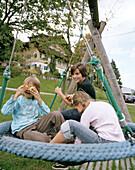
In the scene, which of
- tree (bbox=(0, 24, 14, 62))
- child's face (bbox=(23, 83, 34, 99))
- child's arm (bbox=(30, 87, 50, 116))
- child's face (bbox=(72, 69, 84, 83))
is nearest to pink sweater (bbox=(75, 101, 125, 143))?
child's arm (bbox=(30, 87, 50, 116))

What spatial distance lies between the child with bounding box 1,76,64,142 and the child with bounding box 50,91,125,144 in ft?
1.14

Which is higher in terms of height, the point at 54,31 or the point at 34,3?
the point at 34,3

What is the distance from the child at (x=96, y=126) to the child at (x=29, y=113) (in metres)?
0.35

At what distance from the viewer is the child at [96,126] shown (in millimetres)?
1354

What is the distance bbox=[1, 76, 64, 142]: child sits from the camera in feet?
5.60

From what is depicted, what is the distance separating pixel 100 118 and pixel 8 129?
3.52ft

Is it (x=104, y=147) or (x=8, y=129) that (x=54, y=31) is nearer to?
(x=8, y=129)

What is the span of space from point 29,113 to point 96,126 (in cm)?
76

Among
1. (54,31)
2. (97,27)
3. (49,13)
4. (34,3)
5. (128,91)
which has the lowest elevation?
(128,91)

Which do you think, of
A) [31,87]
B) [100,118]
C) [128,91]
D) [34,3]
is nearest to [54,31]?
[34,3]

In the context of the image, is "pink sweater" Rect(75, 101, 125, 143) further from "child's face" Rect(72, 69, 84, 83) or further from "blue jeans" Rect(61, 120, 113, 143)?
"child's face" Rect(72, 69, 84, 83)

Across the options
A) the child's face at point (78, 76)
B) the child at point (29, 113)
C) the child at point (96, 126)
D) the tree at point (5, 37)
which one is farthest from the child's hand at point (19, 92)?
the tree at point (5, 37)

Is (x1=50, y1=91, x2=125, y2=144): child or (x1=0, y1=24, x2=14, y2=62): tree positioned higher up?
(x1=0, y1=24, x2=14, y2=62): tree

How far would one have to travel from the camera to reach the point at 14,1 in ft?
22.7
